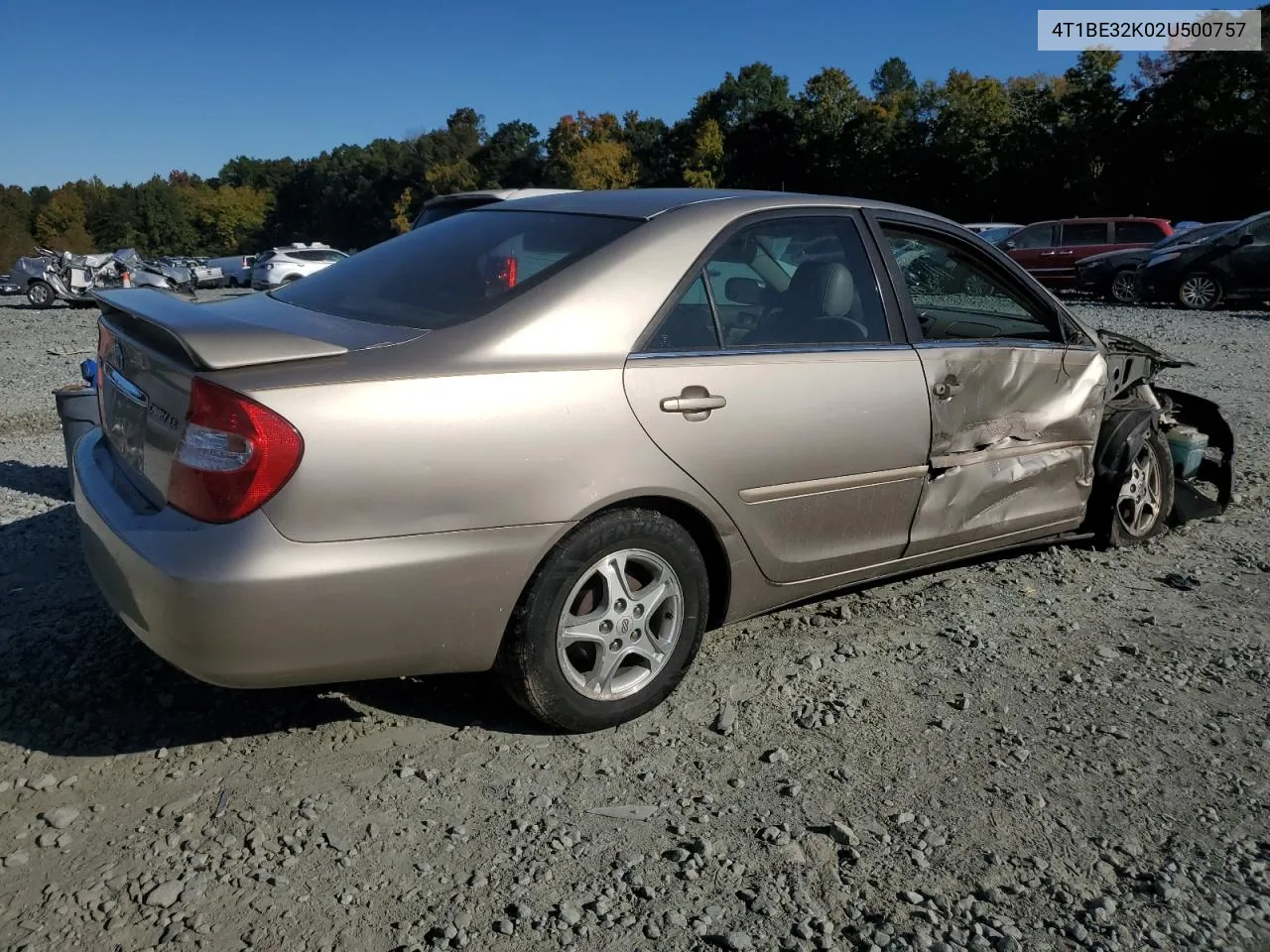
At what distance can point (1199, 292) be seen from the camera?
17.4 meters

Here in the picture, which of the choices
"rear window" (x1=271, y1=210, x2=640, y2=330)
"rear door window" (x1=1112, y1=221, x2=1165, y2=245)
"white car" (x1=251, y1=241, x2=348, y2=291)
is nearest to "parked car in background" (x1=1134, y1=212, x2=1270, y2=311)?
"rear door window" (x1=1112, y1=221, x2=1165, y2=245)

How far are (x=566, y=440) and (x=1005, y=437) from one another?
2061mm

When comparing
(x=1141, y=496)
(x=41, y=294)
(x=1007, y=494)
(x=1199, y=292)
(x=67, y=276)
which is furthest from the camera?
(x=67, y=276)

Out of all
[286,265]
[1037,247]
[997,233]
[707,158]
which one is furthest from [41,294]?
[707,158]

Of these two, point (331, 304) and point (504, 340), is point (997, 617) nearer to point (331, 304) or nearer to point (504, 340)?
point (504, 340)

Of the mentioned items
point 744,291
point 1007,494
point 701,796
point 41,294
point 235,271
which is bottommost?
point 701,796

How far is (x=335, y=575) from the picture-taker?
Answer: 2.66 m

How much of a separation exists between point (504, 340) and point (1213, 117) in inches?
1659

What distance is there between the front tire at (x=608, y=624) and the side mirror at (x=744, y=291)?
2.69ft

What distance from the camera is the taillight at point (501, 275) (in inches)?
127

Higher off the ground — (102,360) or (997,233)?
(997,233)

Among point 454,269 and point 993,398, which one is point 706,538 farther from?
point 993,398

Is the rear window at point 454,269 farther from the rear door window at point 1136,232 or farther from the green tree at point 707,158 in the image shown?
the green tree at point 707,158

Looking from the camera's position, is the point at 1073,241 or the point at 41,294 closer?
the point at 1073,241
